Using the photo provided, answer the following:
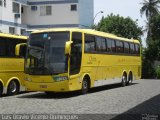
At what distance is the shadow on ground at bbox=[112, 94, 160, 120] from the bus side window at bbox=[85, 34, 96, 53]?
465 cm

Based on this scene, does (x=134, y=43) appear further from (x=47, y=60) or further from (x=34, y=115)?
(x=34, y=115)

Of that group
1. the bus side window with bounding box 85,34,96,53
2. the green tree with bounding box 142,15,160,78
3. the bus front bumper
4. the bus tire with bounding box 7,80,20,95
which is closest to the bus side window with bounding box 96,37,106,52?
the bus side window with bounding box 85,34,96,53

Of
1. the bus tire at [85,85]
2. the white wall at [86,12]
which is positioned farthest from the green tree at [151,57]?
the bus tire at [85,85]

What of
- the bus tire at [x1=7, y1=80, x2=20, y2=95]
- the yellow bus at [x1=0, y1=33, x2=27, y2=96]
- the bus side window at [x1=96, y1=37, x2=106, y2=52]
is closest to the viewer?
the yellow bus at [x1=0, y1=33, x2=27, y2=96]

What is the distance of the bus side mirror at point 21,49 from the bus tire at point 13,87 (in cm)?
135

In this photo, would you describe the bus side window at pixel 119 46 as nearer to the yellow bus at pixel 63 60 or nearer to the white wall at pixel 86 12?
the yellow bus at pixel 63 60

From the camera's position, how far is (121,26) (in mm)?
59312

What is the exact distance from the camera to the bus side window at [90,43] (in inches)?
877

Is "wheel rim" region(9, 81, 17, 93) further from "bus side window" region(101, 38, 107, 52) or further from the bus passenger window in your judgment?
"bus side window" region(101, 38, 107, 52)

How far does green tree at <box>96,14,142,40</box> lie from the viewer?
5884 centimetres

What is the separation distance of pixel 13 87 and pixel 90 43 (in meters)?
4.35

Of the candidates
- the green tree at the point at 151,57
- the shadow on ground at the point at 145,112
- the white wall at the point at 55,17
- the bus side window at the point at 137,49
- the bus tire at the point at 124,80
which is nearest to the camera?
the shadow on ground at the point at 145,112

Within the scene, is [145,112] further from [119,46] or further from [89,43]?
[119,46]

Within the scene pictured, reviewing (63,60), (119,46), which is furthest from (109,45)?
(63,60)
